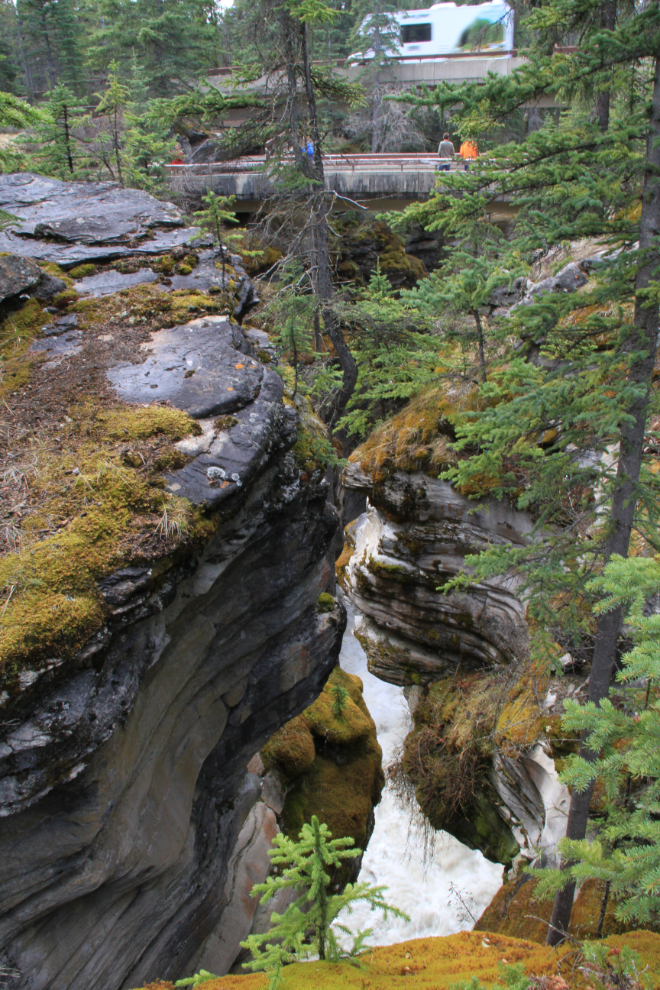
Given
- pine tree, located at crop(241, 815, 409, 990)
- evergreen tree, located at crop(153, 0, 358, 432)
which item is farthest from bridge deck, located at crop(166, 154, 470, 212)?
pine tree, located at crop(241, 815, 409, 990)

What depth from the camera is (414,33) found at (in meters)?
28.0

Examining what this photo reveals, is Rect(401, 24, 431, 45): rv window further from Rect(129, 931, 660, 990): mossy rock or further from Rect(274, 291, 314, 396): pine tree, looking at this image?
Rect(129, 931, 660, 990): mossy rock

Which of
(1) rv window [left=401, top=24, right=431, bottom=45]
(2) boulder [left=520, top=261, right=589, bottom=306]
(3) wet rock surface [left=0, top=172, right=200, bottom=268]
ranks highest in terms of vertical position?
(1) rv window [left=401, top=24, right=431, bottom=45]

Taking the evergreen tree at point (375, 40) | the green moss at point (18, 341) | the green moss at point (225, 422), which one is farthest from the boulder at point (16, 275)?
the evergreen tree at point (375, 40)

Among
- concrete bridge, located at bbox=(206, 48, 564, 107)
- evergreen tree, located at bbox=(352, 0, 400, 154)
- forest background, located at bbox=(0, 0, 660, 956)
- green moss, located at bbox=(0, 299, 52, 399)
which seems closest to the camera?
forest background, located at bbox=(0, 0, 660, 956)

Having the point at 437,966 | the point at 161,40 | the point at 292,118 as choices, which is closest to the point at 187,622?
the point at 437,966

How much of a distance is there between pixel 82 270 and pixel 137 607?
5225mm

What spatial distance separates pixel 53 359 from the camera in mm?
6305

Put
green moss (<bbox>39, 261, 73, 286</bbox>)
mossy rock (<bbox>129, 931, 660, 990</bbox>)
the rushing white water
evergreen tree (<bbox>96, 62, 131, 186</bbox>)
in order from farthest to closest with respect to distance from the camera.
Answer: evergreen tree (<bbox>96, 62, 131, 186</bbox>)
the rushing white water
green moss (<bbox>39, 261, 73, 286</bbox>)
mossy rock (<bbox>129, 931, 660, 990</bbox>)

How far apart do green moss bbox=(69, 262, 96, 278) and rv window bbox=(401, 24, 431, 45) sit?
94.1 ft

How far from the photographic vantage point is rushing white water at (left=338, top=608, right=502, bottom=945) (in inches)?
477

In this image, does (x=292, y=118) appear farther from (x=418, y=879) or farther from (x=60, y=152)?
(x=418, y=879)

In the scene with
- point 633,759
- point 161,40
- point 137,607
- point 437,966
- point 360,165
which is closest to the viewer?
point 633,759

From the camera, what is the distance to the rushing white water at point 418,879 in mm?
12109
